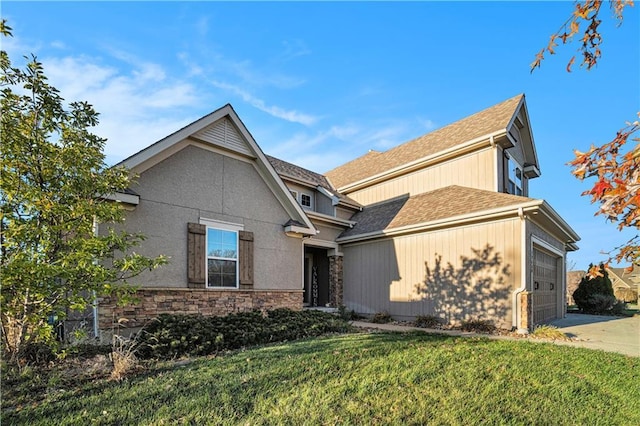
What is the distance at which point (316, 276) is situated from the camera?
15.7 m

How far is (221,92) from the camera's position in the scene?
1160cm

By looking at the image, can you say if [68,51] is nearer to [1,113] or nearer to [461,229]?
[1,113]

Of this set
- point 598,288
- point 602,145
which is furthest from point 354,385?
point 598,288

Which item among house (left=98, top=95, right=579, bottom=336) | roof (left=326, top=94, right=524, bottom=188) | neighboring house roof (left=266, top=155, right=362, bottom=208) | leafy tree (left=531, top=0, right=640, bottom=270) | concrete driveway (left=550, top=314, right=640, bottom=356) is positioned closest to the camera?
leafy tree (left=531, top=0, right=640, bottom=270)

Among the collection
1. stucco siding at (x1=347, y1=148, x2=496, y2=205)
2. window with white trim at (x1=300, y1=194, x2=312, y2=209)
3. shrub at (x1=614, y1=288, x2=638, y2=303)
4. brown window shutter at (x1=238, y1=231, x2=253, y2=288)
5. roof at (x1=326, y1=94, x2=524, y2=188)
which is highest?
roof at (x1=326, y1=94, x2=524, y2=188)

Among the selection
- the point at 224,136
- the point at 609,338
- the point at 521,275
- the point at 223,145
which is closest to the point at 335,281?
the point at 521,275

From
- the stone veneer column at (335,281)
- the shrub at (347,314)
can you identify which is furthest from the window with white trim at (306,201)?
the shrub at (347,314)

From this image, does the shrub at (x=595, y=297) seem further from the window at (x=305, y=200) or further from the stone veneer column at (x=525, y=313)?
the window at (x=305, y=200)

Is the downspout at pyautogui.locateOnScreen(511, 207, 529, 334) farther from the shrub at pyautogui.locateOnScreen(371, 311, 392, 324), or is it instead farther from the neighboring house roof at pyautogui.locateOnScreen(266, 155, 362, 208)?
the neighboring house roof at pyautogui.locateOnScreen(266, 155, 362, 208)

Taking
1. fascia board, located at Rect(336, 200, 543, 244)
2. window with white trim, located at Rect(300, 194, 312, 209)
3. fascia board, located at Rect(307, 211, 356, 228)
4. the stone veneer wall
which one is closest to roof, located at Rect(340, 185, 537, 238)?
fascia board, located at Rect(336, 200, 543, 244)

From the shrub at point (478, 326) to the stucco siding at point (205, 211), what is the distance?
17.1 ft

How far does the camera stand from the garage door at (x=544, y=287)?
11.4 m

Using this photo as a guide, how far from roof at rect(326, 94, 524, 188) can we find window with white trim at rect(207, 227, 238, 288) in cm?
887

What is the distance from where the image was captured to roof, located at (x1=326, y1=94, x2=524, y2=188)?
43.9 feet
